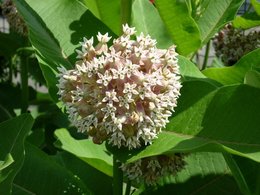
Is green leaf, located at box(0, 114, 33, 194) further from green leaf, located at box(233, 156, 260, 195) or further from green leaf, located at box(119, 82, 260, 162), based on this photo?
green leaf, located at box(233, 156, 260, 195)

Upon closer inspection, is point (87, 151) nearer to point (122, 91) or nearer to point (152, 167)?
point (152, 167)

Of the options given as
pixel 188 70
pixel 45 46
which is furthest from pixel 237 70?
pixel 45 46

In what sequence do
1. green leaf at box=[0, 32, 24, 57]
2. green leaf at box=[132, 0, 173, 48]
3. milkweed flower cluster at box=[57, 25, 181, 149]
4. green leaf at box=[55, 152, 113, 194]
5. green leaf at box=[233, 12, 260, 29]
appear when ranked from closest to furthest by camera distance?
milkweed flower cluster at box=[57, 25, 181, 149]
green leaf at box=[132, 0, 173, 48]
green leaf at box=[55, 152, 113, 194]
green leaf at box=[233, 12, 260, 29]
green leaf at box=[0, 32, 24, 57]

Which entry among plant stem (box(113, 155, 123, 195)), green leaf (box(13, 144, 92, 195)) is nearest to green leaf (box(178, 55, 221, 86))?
plant stem (box(113, 155, 123, 195))

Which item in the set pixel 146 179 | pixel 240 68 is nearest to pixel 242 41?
pixel 240 68

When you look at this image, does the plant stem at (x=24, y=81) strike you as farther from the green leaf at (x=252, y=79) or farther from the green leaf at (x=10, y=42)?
the green leaf at (x=252, y=79)

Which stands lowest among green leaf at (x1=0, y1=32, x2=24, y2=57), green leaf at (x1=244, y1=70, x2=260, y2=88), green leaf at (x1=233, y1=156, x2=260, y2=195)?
green leaf at (x1=233, y1=156, x2=260, y2=195)
